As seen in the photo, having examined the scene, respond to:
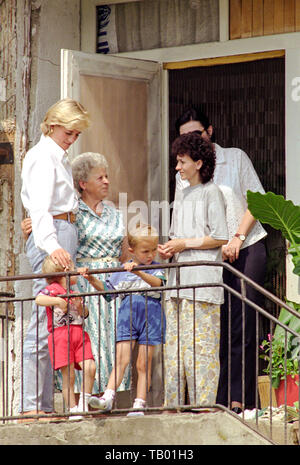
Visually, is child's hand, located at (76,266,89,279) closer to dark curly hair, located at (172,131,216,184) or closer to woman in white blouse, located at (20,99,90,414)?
woman in white blouse, located at (20,99,90,414)

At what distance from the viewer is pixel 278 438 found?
8156 millimetres

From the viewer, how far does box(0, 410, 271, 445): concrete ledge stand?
24.8ft

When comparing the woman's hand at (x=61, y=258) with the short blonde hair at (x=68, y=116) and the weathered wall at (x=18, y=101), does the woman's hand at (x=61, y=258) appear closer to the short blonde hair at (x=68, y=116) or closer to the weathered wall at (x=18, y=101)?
the short blonde hair at (x=68, y=116)

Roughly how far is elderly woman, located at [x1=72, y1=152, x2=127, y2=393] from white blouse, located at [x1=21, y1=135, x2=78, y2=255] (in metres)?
0.31

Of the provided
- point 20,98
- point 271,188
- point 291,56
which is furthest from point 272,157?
point 20,98

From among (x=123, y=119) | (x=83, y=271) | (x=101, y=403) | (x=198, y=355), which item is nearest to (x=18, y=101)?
(x=123, y=119)

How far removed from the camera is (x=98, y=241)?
8555mm

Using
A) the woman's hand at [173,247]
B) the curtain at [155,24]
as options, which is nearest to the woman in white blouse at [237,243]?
the woman's hand at [173,247]

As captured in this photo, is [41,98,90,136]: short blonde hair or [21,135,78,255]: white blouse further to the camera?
[41,98,90,136]: short blonde hair

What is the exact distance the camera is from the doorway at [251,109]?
9.52 metres

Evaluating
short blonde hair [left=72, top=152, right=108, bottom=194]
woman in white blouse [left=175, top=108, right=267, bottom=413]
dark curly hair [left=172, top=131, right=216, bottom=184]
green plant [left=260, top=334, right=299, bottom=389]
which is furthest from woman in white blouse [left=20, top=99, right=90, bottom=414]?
green plant [left=260, top=334, right=299, bottom=389]

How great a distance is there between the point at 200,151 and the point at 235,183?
665mm

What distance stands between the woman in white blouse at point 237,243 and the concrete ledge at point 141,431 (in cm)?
115
